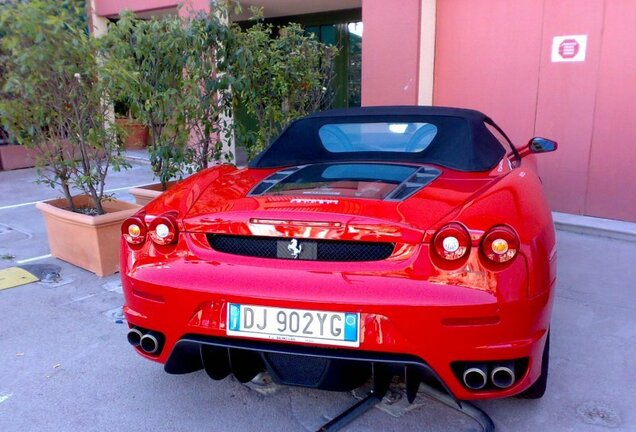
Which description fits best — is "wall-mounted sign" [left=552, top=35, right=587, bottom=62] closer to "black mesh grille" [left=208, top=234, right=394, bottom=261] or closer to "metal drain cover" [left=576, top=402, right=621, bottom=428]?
"metal drain cover" [left=576, top=402, right=621, bottom=428]

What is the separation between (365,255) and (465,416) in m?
1.01

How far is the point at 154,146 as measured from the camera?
5.39 meters

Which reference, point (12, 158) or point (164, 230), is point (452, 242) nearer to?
point (164, 230)

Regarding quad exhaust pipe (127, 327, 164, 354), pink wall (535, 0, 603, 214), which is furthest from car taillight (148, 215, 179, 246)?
pink wall (535, 0, 603, 214)

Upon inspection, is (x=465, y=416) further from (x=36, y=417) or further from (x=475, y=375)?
(x=36, y=417)

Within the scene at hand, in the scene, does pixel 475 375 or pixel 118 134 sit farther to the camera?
pixel 118 134

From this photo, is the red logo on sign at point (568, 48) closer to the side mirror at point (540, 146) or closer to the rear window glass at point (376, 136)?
the side mirror at point (540, 146)

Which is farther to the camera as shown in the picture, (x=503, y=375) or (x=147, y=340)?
(x=147, y=340)

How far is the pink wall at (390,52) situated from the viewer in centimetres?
685

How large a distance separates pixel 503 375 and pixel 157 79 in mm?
4252

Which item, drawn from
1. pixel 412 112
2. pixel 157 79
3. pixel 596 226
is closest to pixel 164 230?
pixel 412 112

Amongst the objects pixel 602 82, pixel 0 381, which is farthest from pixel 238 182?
pixel 602 82

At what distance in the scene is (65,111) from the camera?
15.1 feet

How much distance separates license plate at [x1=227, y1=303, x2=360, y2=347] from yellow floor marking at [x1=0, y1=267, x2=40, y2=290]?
9.98 feet
